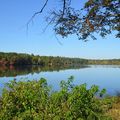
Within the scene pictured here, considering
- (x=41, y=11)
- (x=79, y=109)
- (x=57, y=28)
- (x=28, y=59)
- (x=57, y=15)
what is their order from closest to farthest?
(x=79, y=109)
(x=41, y=11)
(x=57, y=15)
(x=57, y=28)
(x=28, y=59)

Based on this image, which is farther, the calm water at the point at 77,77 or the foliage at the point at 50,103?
the calm water at the point at 77,77

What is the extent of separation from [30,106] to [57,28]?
8613mm

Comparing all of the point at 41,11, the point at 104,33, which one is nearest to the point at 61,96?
the point at 41,11

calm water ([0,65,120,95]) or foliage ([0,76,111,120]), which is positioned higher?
foliage ([0,76,111,120])

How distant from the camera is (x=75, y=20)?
615 inches

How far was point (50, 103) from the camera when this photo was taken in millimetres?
7449

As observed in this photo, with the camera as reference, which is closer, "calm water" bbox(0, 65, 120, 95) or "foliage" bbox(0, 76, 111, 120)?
"foliage" bbox(0, 76, 111, 120)

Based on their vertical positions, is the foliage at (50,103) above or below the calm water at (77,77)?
above

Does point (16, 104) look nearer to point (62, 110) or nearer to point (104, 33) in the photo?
point (62, 110)

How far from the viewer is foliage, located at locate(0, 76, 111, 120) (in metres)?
7.20

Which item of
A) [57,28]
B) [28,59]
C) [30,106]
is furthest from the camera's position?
[28,59]

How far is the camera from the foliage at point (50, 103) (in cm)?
720

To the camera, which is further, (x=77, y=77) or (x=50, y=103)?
(x=77, y=77)

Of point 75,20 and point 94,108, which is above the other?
point 75,20
